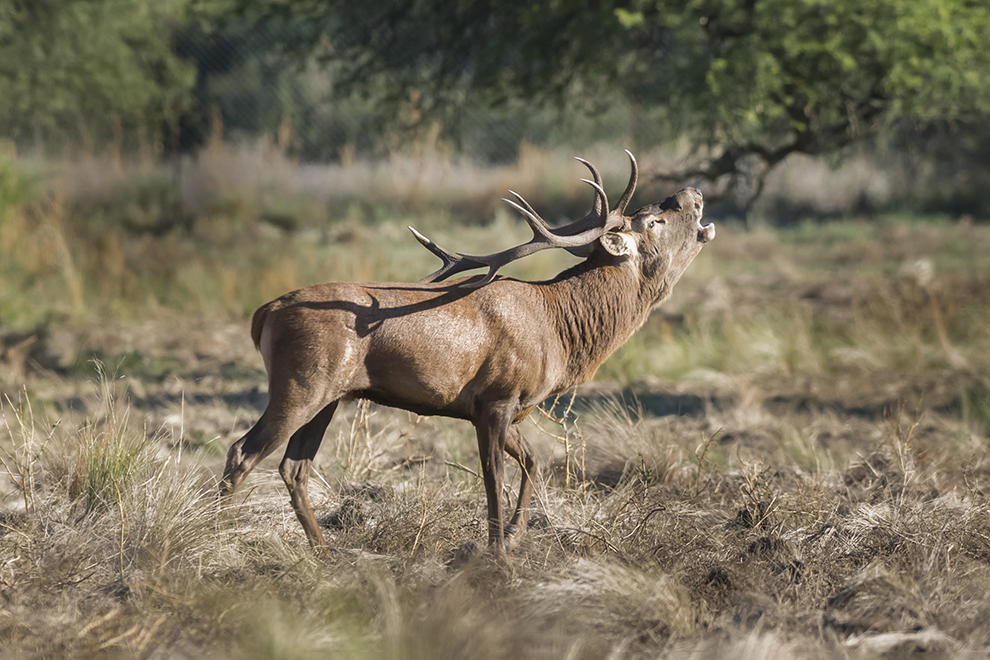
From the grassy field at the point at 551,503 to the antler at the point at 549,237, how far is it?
1054mm

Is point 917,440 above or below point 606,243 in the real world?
below

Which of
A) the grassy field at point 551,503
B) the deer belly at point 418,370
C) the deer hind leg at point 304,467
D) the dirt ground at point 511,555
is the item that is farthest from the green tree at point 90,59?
the deer belly at point 418,370

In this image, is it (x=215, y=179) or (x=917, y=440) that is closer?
(x=917, y=440)

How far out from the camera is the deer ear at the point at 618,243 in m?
→ 4.34

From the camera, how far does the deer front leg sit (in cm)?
409

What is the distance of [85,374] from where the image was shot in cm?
816

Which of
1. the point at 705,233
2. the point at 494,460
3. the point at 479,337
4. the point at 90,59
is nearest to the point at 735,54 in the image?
the point at 705,233

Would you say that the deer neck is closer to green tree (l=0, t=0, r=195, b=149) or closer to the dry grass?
the dry grass

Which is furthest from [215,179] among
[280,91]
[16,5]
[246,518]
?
[246,518]

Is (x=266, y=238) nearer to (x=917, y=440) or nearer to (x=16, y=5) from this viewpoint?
(x=16, y=5)

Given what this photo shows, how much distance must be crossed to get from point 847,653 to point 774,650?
396mm

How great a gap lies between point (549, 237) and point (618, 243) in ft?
1.46

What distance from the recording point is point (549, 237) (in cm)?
407

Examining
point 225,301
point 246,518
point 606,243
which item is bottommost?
point 225,301
